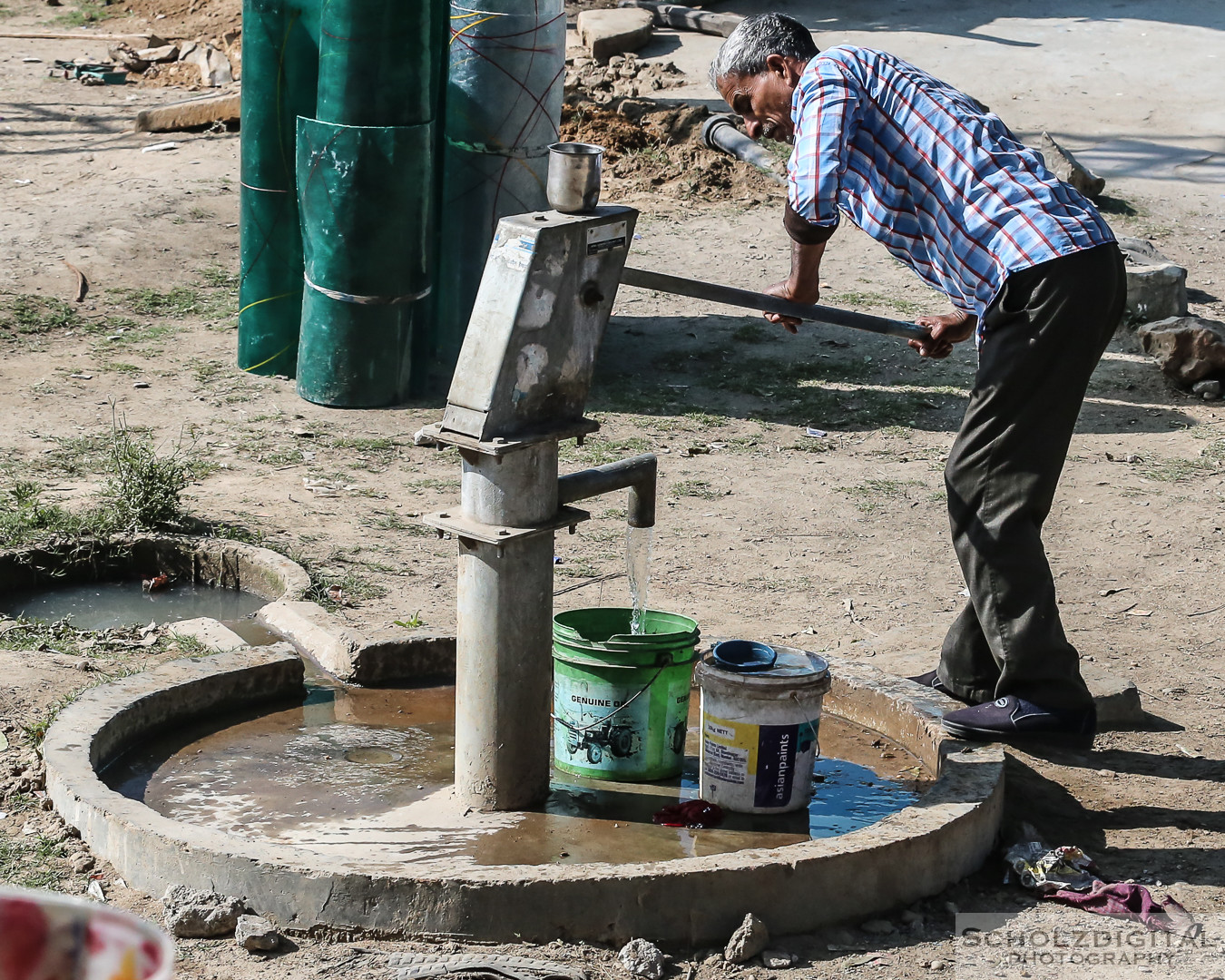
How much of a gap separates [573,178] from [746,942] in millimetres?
1561

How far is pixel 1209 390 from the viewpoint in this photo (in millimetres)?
7320

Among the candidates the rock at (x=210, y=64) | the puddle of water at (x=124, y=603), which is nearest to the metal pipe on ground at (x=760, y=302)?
the puddle of water at (x=124, y=603)

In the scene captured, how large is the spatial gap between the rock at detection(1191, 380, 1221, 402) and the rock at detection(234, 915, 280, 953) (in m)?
5.78

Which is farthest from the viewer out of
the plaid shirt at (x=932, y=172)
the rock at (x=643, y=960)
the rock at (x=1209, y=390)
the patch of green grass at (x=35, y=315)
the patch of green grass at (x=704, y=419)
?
the patch of green grass at (x=35, y=315)

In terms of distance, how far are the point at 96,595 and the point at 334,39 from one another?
2.88 metres

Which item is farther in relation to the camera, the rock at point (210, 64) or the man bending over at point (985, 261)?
the rock at point (210, 64)

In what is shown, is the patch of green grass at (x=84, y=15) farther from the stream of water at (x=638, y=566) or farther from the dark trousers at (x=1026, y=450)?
the dark trousers at (x=1026, y=450)

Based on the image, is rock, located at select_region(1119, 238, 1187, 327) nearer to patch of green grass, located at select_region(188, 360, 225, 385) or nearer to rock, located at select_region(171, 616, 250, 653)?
patch of green grass, located at select_region(188, 360, 225, 385)

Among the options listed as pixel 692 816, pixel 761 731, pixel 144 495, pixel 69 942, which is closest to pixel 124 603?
pixel 144 495

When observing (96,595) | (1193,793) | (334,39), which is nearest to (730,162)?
(334,39)

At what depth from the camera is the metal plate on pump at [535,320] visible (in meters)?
3.05

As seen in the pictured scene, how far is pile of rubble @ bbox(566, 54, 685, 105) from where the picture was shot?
12.3 metres

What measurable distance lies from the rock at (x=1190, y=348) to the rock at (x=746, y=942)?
5311 mm

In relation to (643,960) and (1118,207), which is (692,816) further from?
(1118,207)
